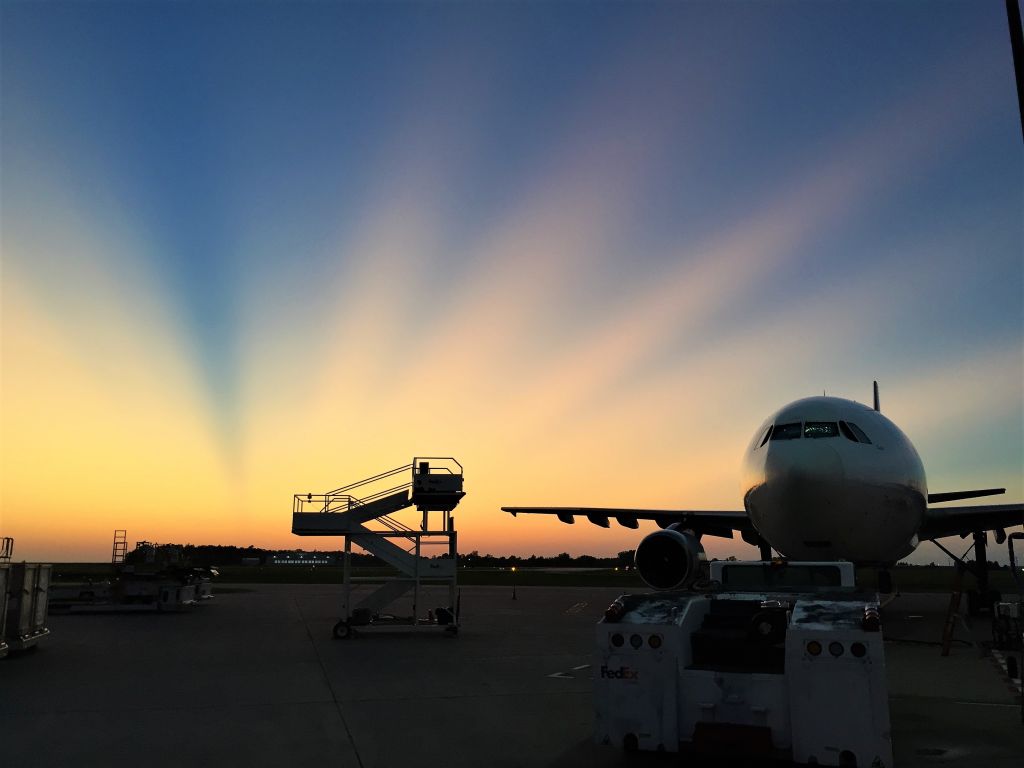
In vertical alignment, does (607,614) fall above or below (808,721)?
above

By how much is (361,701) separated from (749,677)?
551 centimetres

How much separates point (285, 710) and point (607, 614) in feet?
Answer: 15.2

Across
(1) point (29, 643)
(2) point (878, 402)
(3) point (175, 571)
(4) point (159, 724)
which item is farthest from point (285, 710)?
(2) point (878, 402)

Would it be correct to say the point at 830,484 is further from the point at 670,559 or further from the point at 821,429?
the point at 670,559

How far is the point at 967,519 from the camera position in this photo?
20438 millimetres

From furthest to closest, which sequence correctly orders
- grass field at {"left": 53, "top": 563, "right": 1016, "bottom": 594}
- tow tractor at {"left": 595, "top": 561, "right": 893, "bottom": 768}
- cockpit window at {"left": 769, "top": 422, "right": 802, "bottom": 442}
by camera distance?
grass field at {"left": 53, "top": 563, "right": 1016, "bottom": 594} < cockpit window at {"left": 769, "top": 422, "right": 802, "bottom": 442} < tow tractor at {"left": 595, "top": 561, "right": 893, "bottom": 768}

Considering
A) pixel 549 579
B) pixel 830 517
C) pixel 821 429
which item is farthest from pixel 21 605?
pixel 549 579

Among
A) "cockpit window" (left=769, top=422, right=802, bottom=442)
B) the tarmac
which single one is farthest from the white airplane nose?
the tarmac

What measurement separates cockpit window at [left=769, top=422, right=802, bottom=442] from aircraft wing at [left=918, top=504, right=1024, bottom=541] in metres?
7.29

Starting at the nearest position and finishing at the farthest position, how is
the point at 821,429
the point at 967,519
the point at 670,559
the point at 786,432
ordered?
the point at 670,559, the point at 821,429, the point at 786,432, the point at 967,519

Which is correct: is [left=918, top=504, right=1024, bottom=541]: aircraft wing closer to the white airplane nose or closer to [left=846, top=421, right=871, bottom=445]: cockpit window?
[left=846, top=421, right=871, bottom=445]: cockpit window

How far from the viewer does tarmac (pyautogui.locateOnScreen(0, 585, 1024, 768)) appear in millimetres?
7105

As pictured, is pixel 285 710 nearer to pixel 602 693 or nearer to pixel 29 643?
pixel 602 693

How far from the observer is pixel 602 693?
21.6 ft
